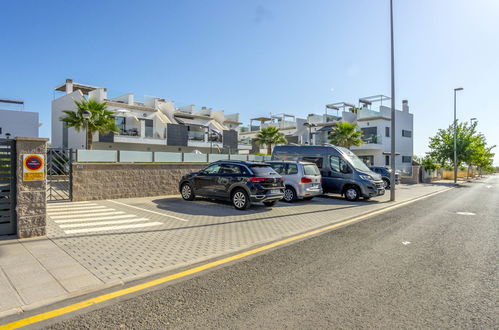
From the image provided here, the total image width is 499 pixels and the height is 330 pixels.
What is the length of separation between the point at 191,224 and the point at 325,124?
43763 mm

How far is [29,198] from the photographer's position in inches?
245

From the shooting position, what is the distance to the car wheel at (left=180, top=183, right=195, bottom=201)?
1262 centimetres

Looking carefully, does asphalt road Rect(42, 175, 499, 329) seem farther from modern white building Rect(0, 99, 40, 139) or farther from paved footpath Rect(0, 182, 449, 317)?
modern white building Rect(0, 99, 40, 139)

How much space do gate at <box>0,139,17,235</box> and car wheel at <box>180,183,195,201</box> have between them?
6765 mm

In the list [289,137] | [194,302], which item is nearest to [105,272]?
[194,302]

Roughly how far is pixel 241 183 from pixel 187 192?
3.16 metres

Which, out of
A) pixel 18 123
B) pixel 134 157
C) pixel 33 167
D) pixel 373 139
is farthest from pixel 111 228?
pixel 373 139

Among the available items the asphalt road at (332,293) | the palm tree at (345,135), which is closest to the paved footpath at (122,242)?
the asphalt road at (332,293)

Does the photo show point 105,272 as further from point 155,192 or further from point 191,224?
point 155,192

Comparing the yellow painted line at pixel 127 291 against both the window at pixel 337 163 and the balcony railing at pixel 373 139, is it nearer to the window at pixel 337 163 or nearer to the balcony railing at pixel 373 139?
the window at pixel 337 163

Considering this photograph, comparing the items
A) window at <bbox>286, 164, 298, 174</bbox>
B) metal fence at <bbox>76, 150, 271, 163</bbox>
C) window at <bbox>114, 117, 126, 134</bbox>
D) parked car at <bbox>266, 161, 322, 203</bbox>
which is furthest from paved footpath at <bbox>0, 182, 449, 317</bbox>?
window at <bbox>114, 117, 126, 134</bbox>

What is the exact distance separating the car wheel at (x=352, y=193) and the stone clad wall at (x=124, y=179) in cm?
810

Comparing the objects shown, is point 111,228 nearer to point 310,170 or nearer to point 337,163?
point 310,170

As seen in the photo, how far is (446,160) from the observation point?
41938 mm
